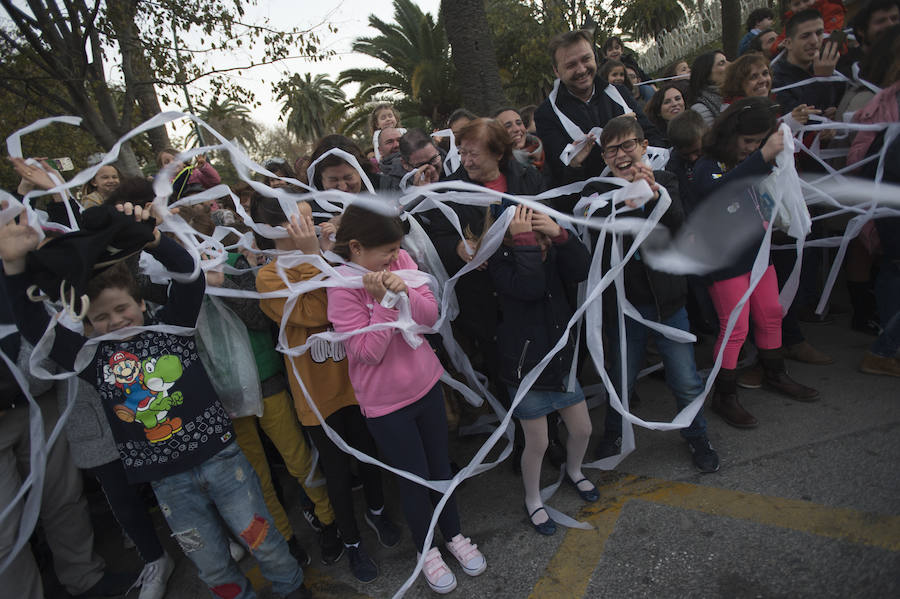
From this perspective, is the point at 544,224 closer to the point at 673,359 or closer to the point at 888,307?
the point at 673,359

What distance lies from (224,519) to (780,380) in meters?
3.16

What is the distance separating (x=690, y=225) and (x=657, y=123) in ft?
6.66

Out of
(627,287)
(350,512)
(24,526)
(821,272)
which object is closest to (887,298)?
(821,272)

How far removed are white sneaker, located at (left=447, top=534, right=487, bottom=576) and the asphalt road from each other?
0.04m

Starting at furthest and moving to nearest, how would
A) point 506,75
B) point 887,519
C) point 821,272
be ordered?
point 506,75
point 821,272
point 887,519

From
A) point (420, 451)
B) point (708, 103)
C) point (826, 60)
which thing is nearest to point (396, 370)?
point (420, 451)

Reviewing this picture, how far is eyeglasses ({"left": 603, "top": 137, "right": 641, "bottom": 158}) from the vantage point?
2424mm

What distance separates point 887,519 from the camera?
2.10 meters

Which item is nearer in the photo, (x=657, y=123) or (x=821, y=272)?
(x=821, y=272)

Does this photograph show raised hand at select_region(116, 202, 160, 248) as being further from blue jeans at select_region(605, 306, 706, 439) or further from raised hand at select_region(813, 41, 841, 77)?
raised hand at select_region(813, 41, 841, 77)

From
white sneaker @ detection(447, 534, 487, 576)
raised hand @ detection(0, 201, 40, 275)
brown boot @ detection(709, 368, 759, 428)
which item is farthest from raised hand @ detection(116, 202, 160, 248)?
brown boot @ detection(709, 368, 759, 428)

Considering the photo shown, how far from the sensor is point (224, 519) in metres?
2.29

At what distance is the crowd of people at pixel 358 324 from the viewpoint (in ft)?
6.81

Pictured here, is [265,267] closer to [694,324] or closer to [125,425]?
[125,425]
